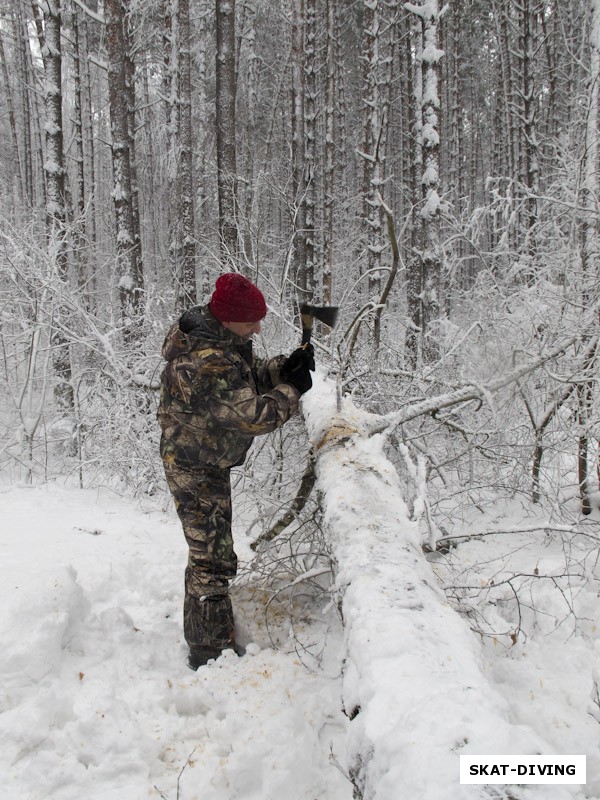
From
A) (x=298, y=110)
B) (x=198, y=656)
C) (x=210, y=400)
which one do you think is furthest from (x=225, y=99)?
(x=198, y=656)

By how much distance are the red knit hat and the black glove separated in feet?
0.96

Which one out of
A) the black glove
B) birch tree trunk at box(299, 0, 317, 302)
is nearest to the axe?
the black glove

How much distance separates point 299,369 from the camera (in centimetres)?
265

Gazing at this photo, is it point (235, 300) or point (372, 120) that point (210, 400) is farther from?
point (372, 120)

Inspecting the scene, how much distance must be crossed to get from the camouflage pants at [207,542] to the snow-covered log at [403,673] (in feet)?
2.06

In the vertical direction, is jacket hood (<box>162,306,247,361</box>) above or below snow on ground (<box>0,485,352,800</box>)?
above

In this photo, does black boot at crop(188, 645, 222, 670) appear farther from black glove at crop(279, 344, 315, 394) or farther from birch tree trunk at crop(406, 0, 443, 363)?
birch tree trunk at crop(406, 0, 443, 363)

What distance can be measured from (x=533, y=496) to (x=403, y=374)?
1.33m

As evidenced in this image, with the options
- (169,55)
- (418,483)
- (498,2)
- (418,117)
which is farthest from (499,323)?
(498,2)

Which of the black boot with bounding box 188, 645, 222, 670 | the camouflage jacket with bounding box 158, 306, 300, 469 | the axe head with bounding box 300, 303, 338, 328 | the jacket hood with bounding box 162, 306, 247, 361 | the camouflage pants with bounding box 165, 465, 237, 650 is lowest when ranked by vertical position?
the black boot with bounding box 188, 645, 222, 670

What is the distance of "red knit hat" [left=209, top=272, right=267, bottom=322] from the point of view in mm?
2559

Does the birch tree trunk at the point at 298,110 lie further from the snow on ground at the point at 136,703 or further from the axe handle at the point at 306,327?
the snow on ground at the point at 136,703

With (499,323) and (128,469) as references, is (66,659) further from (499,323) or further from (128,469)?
(499,323)

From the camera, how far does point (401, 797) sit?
1072mm
